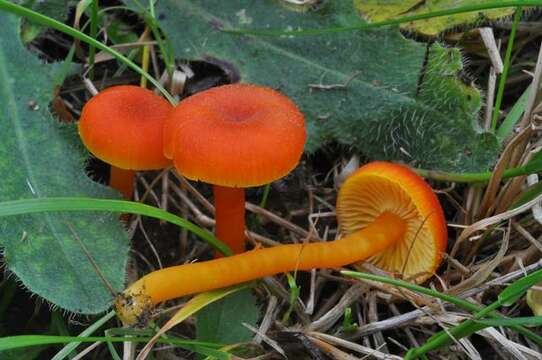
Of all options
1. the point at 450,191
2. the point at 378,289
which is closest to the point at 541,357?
the point at 378,289

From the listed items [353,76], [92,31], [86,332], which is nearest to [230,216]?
[86,332]

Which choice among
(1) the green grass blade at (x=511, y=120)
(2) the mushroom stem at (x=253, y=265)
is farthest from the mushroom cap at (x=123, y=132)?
(1) the green grass blade at (x=511, y=120)

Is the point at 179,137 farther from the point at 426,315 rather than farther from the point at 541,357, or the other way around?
the point at 541,357

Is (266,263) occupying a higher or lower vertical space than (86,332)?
higher

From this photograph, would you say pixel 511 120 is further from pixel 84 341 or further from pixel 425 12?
pixel 84 341

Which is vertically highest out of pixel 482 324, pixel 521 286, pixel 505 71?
pixel 505 71

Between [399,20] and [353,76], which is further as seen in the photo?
[353,76]

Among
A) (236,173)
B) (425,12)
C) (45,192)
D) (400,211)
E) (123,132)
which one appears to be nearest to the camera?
(236,173)
